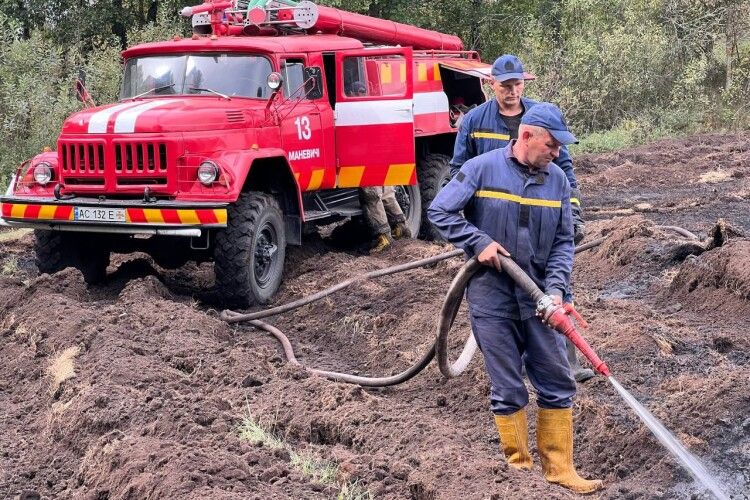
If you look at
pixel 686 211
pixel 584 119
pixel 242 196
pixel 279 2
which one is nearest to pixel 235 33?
pixel 279 2

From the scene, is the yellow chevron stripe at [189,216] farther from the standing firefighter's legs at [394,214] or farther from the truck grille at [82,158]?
the standing firefighter's legs at [394,214]

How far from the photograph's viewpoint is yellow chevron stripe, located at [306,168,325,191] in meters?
10.6

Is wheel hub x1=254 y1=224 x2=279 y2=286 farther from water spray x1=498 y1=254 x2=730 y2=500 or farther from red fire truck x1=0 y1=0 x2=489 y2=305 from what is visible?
water spray x1=498 y1=254 x2=730 y2=500

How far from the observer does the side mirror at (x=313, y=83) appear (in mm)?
10391

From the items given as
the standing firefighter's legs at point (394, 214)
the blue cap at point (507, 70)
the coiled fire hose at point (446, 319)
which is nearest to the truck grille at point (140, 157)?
the coiled fire hose at point (446, 319)

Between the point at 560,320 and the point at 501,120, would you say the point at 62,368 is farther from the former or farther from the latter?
the point at 560,320

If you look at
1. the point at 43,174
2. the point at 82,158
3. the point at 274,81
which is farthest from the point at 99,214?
the point at 274,81

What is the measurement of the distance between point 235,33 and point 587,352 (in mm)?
7303

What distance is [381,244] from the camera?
38.9ft

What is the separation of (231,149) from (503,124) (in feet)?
10.8

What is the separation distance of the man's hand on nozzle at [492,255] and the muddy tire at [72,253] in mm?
5696

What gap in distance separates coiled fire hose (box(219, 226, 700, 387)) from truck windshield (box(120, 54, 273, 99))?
2.06 meters

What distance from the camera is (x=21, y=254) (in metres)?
12.8

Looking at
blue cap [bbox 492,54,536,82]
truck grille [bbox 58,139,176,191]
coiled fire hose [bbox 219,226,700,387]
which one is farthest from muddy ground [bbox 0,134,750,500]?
blue cap [bbox 492,54,536,82]
